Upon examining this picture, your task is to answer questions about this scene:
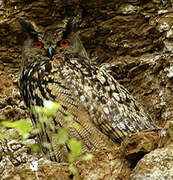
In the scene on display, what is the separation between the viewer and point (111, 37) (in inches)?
219

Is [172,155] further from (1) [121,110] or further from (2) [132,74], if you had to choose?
(2) [132,74]

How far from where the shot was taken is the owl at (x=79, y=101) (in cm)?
396

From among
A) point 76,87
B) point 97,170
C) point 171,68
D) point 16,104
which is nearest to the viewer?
point 97,170

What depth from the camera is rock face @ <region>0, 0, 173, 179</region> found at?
5.31m

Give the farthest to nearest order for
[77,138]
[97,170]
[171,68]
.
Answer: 1. [171,68]
2. [77,138]
3. [97,170]

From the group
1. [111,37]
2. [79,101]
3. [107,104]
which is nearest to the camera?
[79,101]

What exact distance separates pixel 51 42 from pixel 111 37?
41.6 inches

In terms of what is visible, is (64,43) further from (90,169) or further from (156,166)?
(156,166)

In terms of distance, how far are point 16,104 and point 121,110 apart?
1.68 metres

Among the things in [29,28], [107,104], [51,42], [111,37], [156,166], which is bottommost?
[107,104]

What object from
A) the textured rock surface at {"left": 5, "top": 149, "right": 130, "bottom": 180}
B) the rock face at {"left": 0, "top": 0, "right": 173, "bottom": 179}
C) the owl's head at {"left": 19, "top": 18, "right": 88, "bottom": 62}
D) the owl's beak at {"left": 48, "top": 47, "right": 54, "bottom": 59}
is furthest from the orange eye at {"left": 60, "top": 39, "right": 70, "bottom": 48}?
the textured rock surface at {"left": 5, "top": 149, "right": 130, "bottom": 180}

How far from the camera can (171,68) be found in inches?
200

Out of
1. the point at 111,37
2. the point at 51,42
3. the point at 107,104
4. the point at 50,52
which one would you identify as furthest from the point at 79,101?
the point at 111,37

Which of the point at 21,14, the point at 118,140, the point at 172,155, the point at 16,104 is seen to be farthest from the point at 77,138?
the point at 21,14
